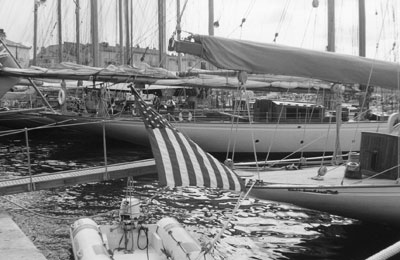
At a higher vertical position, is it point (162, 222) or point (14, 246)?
point (14, 246)

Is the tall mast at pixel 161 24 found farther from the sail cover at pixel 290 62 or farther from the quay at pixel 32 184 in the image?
the sail cover at pixel 290 62

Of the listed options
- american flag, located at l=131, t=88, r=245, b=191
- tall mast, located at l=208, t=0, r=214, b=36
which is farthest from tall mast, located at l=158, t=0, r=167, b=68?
american flag, located at l=131, t=88, r=245, b=191

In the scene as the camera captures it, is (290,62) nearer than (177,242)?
No

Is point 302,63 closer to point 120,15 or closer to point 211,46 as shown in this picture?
point 211,46

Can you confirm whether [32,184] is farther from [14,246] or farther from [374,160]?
[374,160]

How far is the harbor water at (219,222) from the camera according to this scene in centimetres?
1010

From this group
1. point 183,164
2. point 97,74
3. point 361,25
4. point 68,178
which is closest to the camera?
point 183,164

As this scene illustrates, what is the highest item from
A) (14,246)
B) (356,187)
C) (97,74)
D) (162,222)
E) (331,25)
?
(331,25)

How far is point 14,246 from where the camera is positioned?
7215 mm

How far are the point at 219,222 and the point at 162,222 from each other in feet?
11.0

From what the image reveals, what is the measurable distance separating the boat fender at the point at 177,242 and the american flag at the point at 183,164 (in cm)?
115

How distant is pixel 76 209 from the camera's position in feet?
43.3

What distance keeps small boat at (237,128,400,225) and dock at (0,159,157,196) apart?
131 inches

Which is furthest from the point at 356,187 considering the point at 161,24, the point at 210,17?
the point at 210,17
